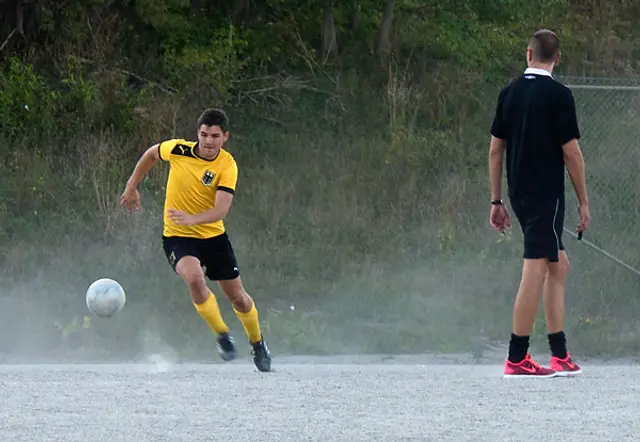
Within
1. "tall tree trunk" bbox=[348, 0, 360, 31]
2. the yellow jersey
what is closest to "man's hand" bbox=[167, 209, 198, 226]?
the yellow jersey

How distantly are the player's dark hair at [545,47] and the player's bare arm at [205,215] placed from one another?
2388mm

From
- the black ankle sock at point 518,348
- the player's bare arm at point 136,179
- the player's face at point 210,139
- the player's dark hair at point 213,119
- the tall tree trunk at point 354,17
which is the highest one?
the tall tree trunk at point 354,17

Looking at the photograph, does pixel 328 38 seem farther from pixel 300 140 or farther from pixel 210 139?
pixel 210 139

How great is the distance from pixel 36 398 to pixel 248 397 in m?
1.24

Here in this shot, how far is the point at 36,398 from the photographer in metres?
7.78

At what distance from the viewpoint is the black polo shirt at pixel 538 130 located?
333 inches

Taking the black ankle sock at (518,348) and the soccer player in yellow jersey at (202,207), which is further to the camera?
the soccer player in yellow jersey at (202,207)

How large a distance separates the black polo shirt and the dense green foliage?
3.90m

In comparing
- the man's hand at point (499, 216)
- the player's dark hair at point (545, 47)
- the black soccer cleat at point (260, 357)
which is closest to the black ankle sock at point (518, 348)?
the man's hand at point (499, 216)

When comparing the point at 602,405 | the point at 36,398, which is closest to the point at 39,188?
the point at 36,398

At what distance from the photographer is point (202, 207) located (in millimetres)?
9578

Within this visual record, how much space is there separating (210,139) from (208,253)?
2.78 ft

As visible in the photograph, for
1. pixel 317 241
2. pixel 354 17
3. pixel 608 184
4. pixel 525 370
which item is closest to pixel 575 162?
pixel 525 370

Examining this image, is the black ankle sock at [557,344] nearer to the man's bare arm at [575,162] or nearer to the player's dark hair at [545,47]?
the man's bare arm at [575,162]
